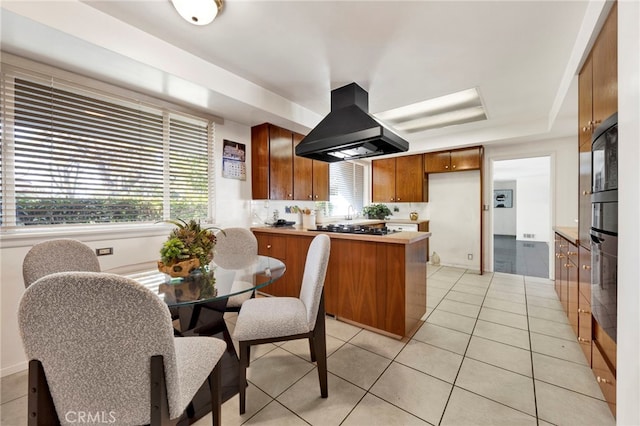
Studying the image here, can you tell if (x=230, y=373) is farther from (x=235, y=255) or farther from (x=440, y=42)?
(x=440, y=42)

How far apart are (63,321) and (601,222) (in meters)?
2.45

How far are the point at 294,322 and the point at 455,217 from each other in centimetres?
442

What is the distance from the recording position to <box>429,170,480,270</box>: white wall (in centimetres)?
461

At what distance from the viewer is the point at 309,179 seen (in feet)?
12.2

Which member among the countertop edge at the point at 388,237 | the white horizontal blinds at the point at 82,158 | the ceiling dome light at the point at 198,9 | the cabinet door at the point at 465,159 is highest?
the ceiling dome light at the point at 198,9

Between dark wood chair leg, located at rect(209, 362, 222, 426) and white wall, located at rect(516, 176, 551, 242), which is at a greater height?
white wall, located at rect(516, 176, 551, 242)

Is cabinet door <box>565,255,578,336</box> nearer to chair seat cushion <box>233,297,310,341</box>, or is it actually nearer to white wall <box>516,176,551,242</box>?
chair seat cushion <box>233,297,310,341</box>

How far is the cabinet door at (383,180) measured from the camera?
5.36 m

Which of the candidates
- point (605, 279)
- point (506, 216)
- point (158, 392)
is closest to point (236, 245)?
point (158, 392)

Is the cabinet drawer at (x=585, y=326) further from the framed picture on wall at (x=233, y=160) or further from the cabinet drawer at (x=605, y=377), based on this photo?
the framed picture on wall at (x=233, y=160)

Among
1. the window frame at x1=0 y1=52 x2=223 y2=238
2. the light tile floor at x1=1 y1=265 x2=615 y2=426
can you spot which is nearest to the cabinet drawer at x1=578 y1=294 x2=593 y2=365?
the light tile floor at x1=1 y1=265 x2=615 y2=426

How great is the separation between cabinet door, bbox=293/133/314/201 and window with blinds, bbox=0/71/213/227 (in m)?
1.25

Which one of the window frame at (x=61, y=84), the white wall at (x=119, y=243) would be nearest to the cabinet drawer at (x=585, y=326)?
the white wall at (x=119, y=243)

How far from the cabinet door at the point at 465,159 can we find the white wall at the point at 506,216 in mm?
5646
